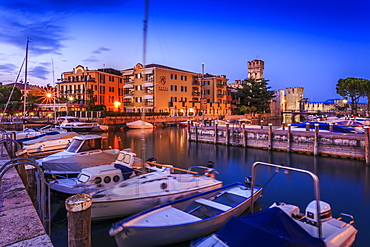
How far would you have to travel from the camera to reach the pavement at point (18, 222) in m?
4.72

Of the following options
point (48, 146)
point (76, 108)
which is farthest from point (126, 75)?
point (48, 146)

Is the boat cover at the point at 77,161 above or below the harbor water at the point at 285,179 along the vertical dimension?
above

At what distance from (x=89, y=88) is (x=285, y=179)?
61911 millimetres

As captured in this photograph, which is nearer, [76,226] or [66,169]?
[76,226]

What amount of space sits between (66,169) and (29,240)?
10294 millimetres

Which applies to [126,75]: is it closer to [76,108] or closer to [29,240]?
[76,108]

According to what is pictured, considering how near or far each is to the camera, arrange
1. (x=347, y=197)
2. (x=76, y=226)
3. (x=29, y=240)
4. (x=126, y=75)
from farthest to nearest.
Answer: (x=126, y=75) < (x=347, y=197) < (x=29, y=240) < (x=76, y=226)

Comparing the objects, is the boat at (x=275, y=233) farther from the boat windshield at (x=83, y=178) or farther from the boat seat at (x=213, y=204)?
the boat windshield at (x=83, y=178)

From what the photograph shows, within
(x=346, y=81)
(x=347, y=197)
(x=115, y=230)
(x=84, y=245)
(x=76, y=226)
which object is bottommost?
(x=347, y=197)

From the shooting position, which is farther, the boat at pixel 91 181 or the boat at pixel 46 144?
the boat at pixel 46 144

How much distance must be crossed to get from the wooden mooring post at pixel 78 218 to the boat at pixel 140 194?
5.32 m

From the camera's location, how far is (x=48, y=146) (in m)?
23.7

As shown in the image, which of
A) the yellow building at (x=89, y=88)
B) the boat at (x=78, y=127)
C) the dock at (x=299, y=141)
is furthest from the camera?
the yellow building at (x=89, y=88)

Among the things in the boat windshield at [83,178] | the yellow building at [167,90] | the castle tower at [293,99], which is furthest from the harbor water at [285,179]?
the castle tower at [293,99]
